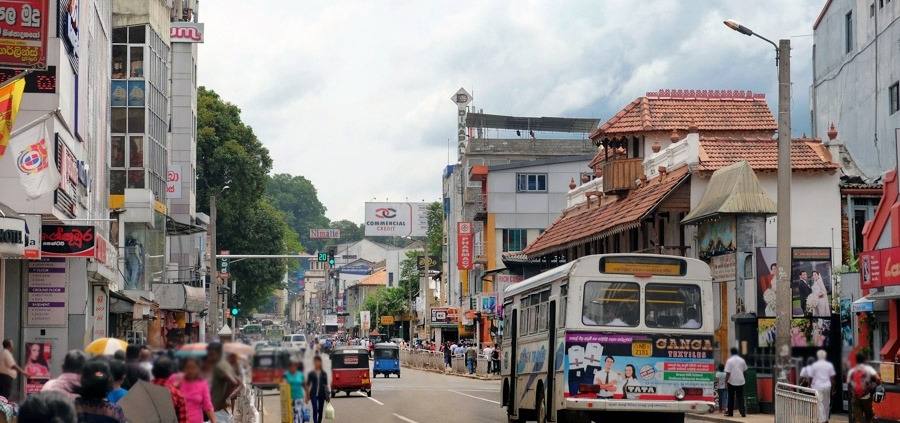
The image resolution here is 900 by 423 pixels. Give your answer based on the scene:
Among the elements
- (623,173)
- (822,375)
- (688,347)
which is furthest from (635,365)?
(623,173)

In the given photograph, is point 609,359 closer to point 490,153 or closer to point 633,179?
point 633,179

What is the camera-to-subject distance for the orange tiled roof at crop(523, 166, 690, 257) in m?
42.9

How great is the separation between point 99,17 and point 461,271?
63.5 m

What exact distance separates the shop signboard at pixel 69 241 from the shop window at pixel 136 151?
28059 millimetres

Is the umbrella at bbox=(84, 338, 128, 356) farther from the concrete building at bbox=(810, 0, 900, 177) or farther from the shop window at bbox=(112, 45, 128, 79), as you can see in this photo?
the shop window at bbox=(112, 45, 128, 79)

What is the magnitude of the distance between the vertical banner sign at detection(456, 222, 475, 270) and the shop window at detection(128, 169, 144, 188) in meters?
36.7

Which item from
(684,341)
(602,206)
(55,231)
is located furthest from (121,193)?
(684,341)

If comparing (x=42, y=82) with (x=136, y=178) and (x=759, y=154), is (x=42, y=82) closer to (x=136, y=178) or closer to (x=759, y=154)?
(x=759, y=154)

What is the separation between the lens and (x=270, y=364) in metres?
6.03

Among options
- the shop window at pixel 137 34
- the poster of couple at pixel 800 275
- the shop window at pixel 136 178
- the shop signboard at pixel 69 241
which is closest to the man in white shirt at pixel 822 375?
the poster of couple at pixel 800 275

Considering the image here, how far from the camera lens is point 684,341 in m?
21.2

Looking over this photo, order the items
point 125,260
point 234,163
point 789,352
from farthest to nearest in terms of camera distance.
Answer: point 234,163 → point 125,260 → point 789,352

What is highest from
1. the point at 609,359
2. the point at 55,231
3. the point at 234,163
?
the point at 234,163

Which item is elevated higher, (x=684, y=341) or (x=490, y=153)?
(x=490, y=153)
